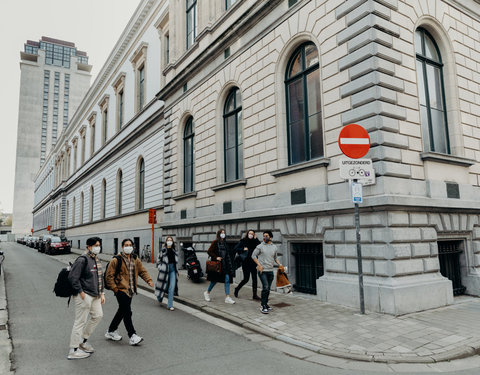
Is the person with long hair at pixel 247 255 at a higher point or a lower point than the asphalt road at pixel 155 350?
higher

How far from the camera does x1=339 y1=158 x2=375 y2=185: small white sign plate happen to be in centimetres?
709

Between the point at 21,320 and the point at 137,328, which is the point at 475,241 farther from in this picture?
the point at 21,320

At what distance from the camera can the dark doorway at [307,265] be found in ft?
30.5

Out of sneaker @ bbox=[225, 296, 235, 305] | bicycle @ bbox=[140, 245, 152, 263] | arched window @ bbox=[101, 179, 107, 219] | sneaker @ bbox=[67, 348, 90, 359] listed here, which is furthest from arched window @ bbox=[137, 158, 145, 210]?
sneaker @ bbox=[67, 348, 90, 359]

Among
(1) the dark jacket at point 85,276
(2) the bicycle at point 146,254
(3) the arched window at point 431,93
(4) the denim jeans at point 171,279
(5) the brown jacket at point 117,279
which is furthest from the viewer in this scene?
(2) the bicycle at point 146,254

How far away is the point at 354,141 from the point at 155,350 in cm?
527

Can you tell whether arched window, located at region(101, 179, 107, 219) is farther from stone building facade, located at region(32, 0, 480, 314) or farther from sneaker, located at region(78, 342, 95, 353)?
sneaker, located at region(78, 342, 95, 353)

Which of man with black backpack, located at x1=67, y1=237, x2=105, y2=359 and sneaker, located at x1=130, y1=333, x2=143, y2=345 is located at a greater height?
man with black backpack, located at x1=67, y1=237, x2=105, y2=359

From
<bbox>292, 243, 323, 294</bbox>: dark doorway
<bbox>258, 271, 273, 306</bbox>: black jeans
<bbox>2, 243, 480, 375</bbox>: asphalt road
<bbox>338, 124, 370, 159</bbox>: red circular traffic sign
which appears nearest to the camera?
<bbox>2, 243, 480, 375</bbox>: asphalt road

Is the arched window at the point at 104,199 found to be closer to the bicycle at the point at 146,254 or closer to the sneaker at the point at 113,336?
the bicycle at the point at 146,254

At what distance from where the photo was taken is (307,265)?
961 centimetres

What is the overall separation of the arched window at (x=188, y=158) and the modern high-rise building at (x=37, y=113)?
98.1m

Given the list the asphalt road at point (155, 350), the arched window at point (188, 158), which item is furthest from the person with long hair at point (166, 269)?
the arched window at point (188, 158)

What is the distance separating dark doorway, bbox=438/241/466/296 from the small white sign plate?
3197mm
